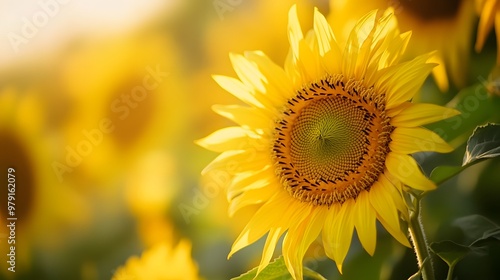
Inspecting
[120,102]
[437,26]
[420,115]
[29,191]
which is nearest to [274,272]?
[420,115]

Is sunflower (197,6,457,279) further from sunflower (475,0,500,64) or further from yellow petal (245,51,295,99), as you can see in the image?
sunflower (475,0,500,64)

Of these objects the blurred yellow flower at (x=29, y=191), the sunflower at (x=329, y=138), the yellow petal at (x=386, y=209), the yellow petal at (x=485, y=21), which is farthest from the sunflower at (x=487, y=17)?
the blurred yellow flower at (x=29, y=191)

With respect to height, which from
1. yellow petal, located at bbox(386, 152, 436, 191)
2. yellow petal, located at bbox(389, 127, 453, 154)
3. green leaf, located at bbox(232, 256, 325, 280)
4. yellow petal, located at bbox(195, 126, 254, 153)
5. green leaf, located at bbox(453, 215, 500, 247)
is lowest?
green leaf, located at bbox(453, 215, 500, 247)

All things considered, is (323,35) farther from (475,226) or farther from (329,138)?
(475,226)

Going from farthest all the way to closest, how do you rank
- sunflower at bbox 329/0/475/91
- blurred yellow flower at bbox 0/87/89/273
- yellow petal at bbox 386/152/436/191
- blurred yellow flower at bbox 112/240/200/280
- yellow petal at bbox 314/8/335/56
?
blurred yellow flower at bbox 0/87/89/273 → blurred yellow flower at bbox 112/240/200/280 → sunflower at bbox 329/0/475/91 → yellow petal at bbox 314/8/335/56 → yellow petal at bbox 386/152/436/191

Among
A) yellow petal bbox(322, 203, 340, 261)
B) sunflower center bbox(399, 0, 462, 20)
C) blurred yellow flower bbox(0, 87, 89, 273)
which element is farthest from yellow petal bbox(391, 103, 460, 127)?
blurred yellow flower bbox(0, 87, 89, 273)

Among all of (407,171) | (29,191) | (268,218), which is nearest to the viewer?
(407,171)

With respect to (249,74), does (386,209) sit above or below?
below
